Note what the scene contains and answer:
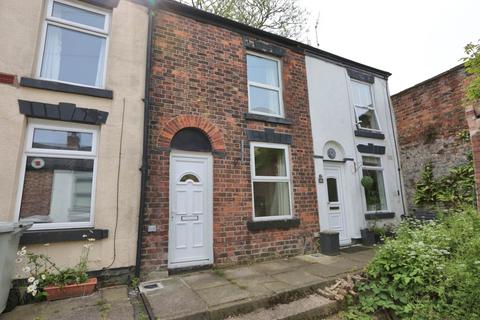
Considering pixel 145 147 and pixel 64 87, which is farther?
pixel 145 147

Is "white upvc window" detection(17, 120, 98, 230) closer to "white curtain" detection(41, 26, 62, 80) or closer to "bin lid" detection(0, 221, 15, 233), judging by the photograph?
"bin lid" detection(0, 221, 15, 233)

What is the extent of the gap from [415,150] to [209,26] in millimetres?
8050

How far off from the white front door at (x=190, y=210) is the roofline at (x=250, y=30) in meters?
3.21

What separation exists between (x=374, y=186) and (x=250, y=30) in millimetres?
5937

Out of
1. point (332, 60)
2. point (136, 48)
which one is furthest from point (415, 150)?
point (136, 48)

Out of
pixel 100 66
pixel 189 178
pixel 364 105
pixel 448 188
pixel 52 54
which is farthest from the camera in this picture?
pixel 364 105

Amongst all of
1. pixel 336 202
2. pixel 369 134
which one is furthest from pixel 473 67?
pixel 336 202

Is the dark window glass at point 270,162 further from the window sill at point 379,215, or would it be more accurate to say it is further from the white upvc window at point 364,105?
the white upvc window at point 364,105

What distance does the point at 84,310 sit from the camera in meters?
3.18

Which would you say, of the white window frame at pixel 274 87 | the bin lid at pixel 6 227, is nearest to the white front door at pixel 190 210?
the white window frame at pixel 274 87

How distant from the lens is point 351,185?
7176 millimetres

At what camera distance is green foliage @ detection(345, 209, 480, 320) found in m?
2.88

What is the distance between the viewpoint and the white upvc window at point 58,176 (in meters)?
3.94

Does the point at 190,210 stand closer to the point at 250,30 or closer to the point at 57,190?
the point at 57,190
